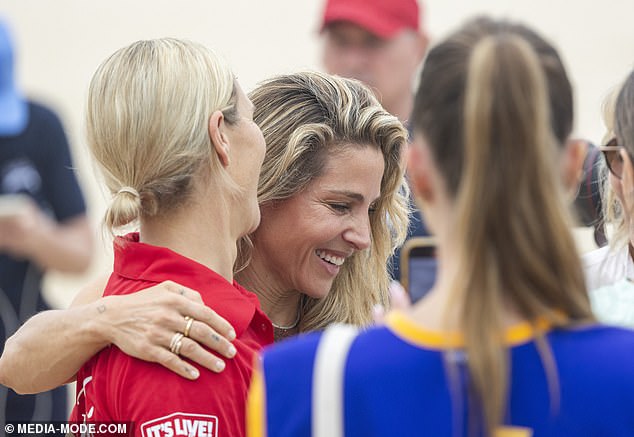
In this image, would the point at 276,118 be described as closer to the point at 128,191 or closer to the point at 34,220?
the point at 128,191

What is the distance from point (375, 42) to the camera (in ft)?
17.8

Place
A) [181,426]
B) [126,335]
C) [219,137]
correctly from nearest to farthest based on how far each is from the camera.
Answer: [181,426] → [126,335] → [219,137]

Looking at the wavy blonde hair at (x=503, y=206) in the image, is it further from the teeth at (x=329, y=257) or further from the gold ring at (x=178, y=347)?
the teeth at (x=329, y=257)

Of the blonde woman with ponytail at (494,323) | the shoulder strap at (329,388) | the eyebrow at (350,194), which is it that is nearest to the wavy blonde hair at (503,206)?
the blonde woman with ponytail at (494,323)

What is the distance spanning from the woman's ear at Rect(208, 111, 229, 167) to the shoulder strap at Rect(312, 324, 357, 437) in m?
0.83

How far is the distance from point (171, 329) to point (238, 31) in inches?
454

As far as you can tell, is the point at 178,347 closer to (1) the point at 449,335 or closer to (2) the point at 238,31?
(1) the point at 449,335

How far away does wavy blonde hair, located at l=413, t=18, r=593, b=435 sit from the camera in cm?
138

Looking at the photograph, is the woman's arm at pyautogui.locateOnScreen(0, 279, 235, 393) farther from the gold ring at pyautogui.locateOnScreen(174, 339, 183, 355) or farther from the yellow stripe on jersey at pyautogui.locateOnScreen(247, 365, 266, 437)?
the yellow stripe on jersey at pyautogui.locateOnScreen(247, 365, 266, 437)

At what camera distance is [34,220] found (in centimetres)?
415

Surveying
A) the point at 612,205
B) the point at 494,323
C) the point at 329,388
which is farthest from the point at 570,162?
the point at 612,205

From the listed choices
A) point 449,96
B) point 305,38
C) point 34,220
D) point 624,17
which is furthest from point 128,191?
point 624,17

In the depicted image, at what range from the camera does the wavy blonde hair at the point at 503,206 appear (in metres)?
1.38

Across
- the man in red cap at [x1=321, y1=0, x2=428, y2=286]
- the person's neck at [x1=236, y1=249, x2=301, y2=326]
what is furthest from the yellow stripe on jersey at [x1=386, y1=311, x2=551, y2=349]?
the man in red cap at [x1=321, y1=0, x2=428, y2=286]
